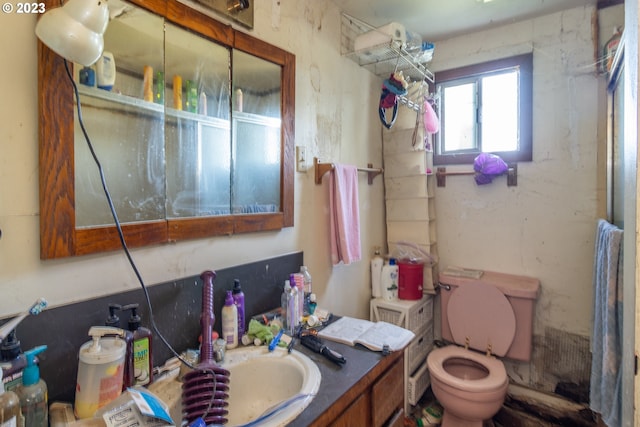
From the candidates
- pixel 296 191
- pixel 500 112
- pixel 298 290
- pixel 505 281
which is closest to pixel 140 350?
pixel 298 290

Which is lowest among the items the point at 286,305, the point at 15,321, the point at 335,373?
the point at 335,373

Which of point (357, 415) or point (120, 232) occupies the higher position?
point (120, 232)

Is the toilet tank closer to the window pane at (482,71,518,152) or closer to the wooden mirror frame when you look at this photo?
the window pane at (482,71,518,152)

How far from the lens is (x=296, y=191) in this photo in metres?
1.62

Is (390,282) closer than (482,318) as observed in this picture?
No

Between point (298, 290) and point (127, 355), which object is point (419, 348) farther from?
point (127, 355)

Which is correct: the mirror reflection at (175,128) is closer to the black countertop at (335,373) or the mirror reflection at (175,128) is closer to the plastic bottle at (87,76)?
the plastic bottle at (87,76)

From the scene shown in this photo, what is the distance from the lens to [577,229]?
196 centimetres

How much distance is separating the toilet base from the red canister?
651 mm

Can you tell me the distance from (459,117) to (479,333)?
1415 millimetres

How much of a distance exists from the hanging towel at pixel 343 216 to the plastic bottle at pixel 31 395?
4.11 ft

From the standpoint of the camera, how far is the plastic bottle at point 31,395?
0.71 m

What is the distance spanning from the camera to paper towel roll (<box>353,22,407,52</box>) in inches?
67.9

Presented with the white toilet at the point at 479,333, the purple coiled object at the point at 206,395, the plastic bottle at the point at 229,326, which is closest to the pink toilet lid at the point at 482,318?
the white toilet at the point at 479,333
